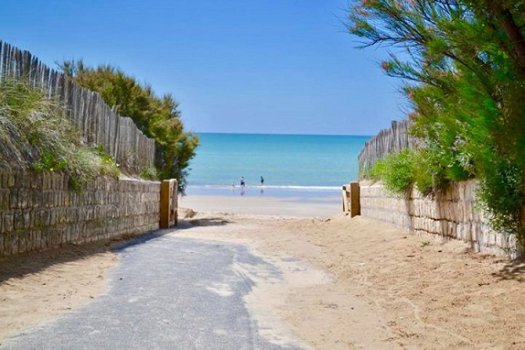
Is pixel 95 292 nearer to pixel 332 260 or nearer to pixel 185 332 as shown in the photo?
pixel 185 332

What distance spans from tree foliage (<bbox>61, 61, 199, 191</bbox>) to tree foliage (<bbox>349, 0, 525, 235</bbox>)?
12081 millimetres

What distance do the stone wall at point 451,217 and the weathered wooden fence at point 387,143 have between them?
1166 millimetres

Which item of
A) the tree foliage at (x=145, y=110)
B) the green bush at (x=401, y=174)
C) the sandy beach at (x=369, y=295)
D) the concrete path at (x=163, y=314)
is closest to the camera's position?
the concrete path at (x=163, y=314)

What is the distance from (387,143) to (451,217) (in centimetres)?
533

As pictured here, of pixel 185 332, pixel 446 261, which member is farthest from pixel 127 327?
pixel 446 261

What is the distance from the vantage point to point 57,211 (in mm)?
7492

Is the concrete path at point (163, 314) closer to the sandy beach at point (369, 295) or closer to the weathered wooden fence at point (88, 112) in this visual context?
the sandy beach at point (369, 295)

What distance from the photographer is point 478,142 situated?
6.25m

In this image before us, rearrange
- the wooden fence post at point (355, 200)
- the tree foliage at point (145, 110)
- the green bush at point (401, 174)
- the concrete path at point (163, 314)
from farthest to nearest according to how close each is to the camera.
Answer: the tree foliage at point (145, 110) < the wooden fence post at point (355, 200) < the green bush at point (401, 174) < the concrete path at point (163, 314)

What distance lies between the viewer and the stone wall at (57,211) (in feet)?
20.6

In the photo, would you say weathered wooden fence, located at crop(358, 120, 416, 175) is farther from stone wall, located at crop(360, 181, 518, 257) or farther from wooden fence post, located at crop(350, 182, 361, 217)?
stone wall, located at crop(360, 181, 518, 257)

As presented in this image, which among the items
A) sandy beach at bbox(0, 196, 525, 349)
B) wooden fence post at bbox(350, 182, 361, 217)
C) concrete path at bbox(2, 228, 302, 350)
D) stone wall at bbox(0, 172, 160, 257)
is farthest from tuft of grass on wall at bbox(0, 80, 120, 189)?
wooden fence post at bbox(350, 182, 361, 217)

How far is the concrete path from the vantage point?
3990 mm

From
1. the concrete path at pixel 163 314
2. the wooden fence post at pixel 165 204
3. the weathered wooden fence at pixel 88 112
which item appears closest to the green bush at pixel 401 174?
the concrete path at pixel 163 314
